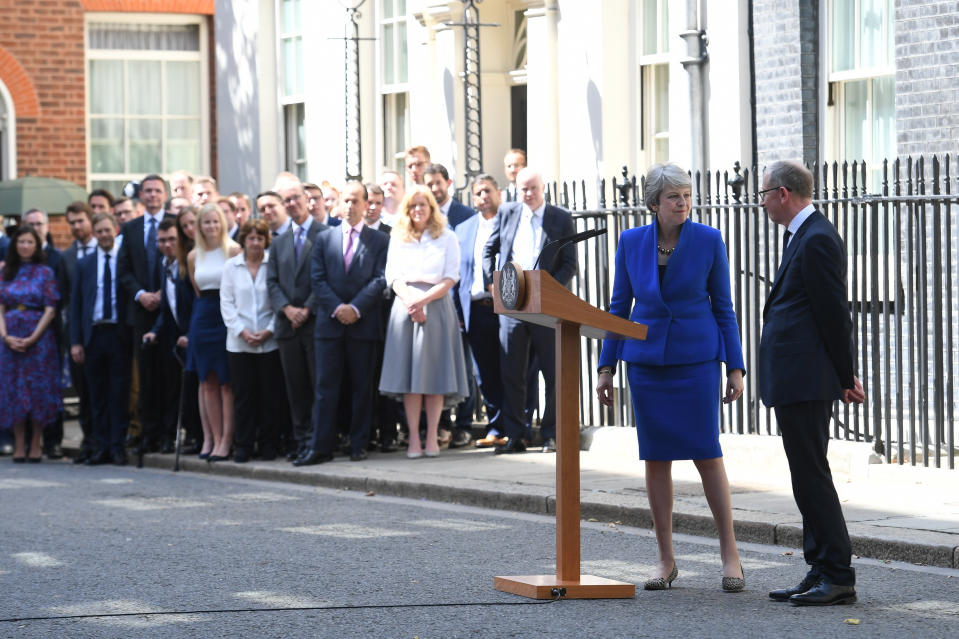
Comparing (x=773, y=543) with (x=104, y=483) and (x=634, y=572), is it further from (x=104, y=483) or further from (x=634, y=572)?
(x=104, y=483)

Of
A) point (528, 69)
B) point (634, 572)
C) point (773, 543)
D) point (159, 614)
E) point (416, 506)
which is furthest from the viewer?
point (528, 69)

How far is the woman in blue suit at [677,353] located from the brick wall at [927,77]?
209 inches

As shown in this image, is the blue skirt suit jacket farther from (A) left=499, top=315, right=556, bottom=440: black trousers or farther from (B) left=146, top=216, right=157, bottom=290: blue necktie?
(B) left=146, top=216, right=157, bottom=290: blue necktie

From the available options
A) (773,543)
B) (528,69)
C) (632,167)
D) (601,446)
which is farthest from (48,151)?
(773,543)

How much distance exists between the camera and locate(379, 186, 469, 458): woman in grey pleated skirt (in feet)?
42.8

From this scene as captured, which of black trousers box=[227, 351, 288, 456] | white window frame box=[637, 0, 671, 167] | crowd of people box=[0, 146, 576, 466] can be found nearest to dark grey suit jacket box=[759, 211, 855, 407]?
crowd of people box=[0, 146, 576, 466]

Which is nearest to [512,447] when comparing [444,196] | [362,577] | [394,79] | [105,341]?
[444,196]

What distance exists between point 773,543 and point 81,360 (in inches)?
302

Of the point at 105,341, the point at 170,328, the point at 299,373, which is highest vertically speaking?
the point at 170,328

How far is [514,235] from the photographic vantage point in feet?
42.7

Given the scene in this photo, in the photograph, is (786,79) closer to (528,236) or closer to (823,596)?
(528,236)

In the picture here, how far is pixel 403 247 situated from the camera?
Answer: 13070 mm

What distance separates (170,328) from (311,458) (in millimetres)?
2161

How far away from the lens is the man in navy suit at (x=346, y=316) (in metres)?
13.2
